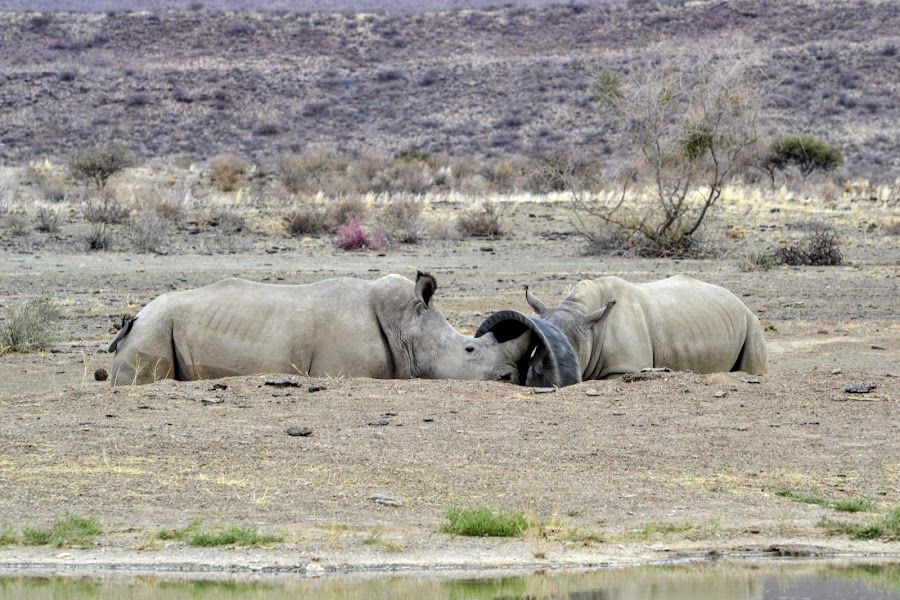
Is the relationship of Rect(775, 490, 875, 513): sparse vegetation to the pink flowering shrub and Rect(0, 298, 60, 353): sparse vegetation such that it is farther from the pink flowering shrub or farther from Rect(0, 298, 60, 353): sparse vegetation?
the pink flowering shrub

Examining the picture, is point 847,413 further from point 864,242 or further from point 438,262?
point 864,242

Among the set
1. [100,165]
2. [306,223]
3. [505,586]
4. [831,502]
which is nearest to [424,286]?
[831,502]

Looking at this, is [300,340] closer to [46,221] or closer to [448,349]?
[448,349]

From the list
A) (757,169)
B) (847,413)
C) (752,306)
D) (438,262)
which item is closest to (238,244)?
(438,262)

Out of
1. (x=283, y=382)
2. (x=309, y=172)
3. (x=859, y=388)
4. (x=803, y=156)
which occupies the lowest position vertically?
(x=309, y=172)

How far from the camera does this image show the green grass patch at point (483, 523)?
755 cm

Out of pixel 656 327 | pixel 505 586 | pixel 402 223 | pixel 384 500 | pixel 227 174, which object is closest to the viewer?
pixel 505 586

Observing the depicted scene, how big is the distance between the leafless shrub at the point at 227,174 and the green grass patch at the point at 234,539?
36498mm

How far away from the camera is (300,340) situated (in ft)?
39.6

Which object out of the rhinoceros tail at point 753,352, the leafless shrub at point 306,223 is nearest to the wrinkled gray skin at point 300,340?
the rhinoceros tail at point 753,352

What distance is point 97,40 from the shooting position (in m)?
83.8

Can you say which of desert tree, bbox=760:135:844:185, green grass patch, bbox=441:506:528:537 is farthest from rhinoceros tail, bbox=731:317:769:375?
desert tree, bbox=760:135:844:185

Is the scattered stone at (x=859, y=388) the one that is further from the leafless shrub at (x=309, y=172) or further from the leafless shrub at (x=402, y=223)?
the leafless shrub at (x=309, y=172)

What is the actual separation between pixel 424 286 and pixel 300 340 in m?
1.17
